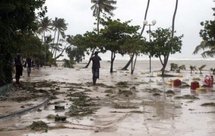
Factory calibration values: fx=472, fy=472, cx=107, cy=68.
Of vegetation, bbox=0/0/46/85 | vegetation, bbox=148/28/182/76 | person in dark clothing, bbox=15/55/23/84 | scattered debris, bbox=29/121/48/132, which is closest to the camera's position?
scattered debris, bbox=29/121/48/132

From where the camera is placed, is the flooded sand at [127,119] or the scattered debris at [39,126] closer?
the flooded sand at [127,119]

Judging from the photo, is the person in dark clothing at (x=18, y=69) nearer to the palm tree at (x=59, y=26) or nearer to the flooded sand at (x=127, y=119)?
the flooded sand at (x=127, y=119)

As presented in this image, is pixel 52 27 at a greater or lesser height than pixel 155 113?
greater

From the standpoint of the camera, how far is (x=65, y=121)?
11.6 meters

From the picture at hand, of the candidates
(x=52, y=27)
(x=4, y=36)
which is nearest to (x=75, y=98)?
(x=4, y=36)

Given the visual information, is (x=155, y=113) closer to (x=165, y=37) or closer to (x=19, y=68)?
(x=19, y=68)

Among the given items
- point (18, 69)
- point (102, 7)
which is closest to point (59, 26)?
point (102, 7)

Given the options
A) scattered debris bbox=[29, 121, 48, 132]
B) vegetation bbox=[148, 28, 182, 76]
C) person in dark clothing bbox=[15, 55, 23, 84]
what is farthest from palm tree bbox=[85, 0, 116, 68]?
scattered debris bbox=[29, 121, 48, 132]

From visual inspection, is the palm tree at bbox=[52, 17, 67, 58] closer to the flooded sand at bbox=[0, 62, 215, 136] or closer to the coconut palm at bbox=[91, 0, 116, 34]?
the coconut palm at bbox=[91, 0, 116, 34]

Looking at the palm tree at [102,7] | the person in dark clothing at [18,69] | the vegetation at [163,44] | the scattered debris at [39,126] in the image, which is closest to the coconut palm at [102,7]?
the palm tree at [102,7]

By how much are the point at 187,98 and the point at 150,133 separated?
8603 millimetres

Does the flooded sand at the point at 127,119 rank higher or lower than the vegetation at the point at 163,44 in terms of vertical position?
lower

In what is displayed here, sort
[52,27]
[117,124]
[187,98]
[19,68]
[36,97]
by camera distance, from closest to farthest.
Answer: [117,124] < [36,97] < [187,98] < [19,68] < [52,27]

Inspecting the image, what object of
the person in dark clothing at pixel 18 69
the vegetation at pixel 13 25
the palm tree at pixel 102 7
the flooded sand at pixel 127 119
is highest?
the palm tree at pixel 102 7
